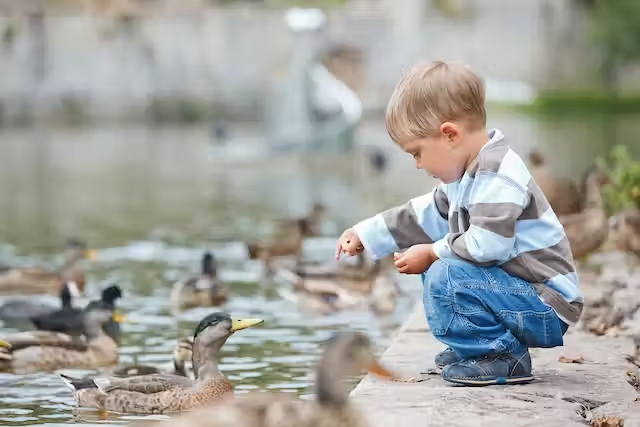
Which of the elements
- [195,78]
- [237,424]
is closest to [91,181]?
[237,424]

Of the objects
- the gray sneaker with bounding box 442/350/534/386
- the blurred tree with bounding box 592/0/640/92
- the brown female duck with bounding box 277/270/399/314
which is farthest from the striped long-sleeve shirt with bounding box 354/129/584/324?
the blurred tree with bounding box 592/0/640/92

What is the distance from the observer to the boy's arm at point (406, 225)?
556 cm

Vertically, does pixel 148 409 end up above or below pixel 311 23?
below

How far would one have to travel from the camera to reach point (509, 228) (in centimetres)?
517

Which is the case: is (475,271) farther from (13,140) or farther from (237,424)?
(13,140)

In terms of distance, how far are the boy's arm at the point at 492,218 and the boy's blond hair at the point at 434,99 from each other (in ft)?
0.76

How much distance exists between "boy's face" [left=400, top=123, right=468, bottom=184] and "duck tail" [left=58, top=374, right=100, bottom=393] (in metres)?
1.94

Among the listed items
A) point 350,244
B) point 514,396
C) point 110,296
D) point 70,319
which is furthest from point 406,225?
point 70,319

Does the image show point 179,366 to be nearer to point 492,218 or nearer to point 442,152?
point 442,152

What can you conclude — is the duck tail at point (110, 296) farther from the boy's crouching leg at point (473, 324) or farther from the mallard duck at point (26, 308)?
the boy's crouching leg at point (473, 324)

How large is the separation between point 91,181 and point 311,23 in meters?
13.7

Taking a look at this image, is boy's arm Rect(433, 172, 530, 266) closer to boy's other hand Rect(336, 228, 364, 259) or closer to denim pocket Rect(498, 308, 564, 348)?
denim pocket Rect(498, 308, 564, 348)

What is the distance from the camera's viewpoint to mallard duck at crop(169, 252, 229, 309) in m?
9.34

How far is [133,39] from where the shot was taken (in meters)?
52.5
